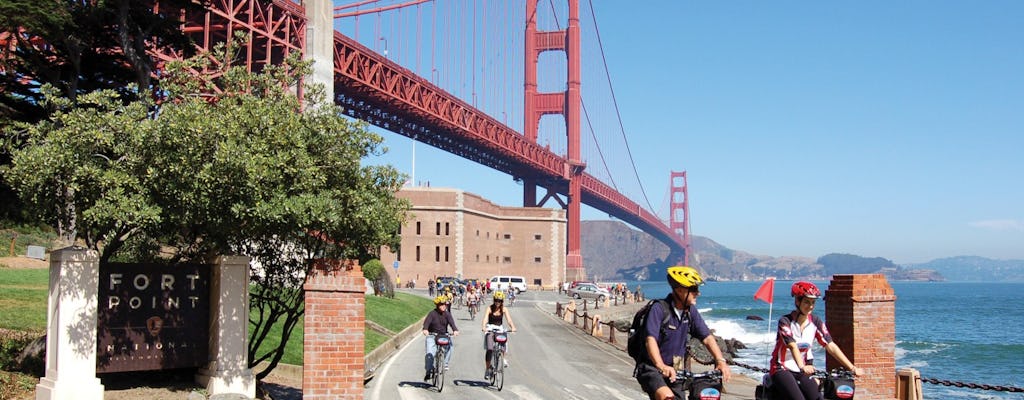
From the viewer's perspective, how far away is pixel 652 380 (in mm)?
6875

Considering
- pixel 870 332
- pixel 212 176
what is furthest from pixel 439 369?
pixel 870 332

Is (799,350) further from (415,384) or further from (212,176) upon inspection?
(415,384)

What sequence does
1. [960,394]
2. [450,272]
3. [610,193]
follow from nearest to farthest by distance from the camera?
1. [960,394]
2. [450,272]
3. [610,193]

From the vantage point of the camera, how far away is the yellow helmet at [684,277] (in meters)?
6.98

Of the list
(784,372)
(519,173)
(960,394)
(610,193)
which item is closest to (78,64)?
(784,372)

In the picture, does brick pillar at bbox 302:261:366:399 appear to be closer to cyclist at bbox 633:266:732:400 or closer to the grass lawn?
cyclist at bbox 633:266:732:400

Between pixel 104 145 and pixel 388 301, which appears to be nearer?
pixel 104 145

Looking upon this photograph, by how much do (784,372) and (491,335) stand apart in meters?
7.67

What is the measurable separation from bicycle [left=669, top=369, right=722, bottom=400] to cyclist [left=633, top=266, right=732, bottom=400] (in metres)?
0.05

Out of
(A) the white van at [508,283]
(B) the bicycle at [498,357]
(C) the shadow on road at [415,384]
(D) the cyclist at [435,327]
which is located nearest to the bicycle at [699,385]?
(D) the cyclist at [435,327]

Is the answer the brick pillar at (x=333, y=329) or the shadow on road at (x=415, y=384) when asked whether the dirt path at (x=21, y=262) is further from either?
the brick pillar at (x=333, y=329)

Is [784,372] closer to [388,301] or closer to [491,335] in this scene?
[491,335]

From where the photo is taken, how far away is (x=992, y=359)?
165 ft

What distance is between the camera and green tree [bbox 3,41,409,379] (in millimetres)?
11164
